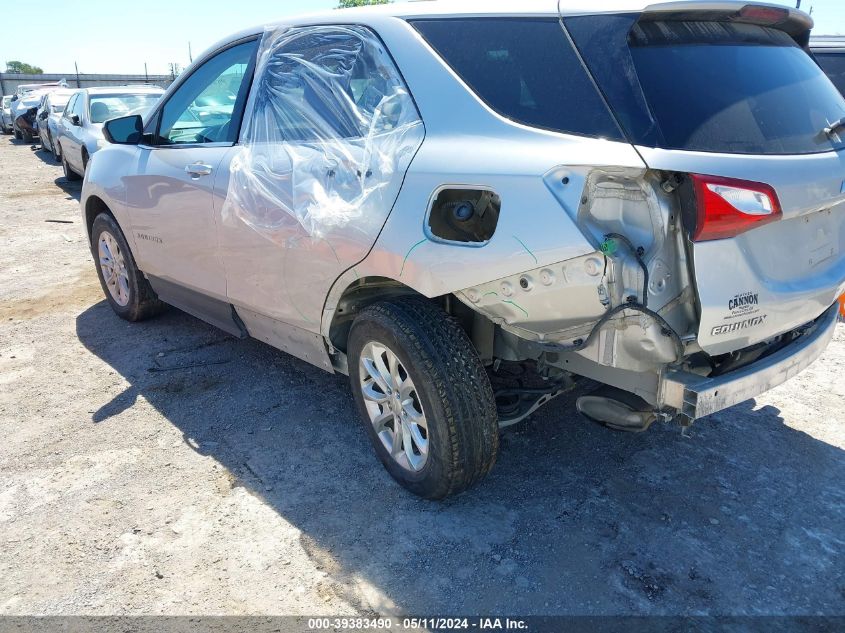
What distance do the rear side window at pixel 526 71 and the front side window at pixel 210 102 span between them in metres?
1.41

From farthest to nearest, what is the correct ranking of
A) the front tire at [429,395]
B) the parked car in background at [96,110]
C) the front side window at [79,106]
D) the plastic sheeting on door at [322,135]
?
the front side window at [79,106] → the parked car in background at [96,110] → the plastic sheeting on door at [322,135] → the front tire at [429,395]

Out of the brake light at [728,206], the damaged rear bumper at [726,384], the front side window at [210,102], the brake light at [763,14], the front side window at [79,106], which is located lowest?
the damaged rear bumper at [726,384]

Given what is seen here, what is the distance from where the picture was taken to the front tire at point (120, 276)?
5.01m

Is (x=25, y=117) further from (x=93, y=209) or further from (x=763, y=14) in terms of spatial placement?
(x=763, y=14)

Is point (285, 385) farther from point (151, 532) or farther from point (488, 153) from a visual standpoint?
point (488, 153)

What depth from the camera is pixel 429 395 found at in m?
2.73

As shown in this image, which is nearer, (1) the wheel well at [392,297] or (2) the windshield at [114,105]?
(1) the wheel well at [392,297]

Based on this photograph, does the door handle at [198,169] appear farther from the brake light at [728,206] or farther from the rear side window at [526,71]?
the brake light at [728,206]

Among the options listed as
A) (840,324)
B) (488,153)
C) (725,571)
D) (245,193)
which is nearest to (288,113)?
(245,193)

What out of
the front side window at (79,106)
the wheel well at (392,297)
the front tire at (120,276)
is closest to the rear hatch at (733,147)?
the wheel well at (392,297)

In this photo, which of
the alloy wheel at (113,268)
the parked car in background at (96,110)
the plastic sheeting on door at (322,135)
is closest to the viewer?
the plastic sheeting on door at (322,135)

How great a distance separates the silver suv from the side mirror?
4.21 feet

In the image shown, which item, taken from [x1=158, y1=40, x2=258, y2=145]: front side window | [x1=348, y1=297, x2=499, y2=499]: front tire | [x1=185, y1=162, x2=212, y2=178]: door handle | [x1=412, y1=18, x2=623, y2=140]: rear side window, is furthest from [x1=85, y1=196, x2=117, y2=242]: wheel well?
[x1=412, y1=18, x2=623, y2=140]: rear side window

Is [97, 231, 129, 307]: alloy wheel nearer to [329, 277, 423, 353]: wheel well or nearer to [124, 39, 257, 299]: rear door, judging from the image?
[124, 39, 257, 299]: rear door
